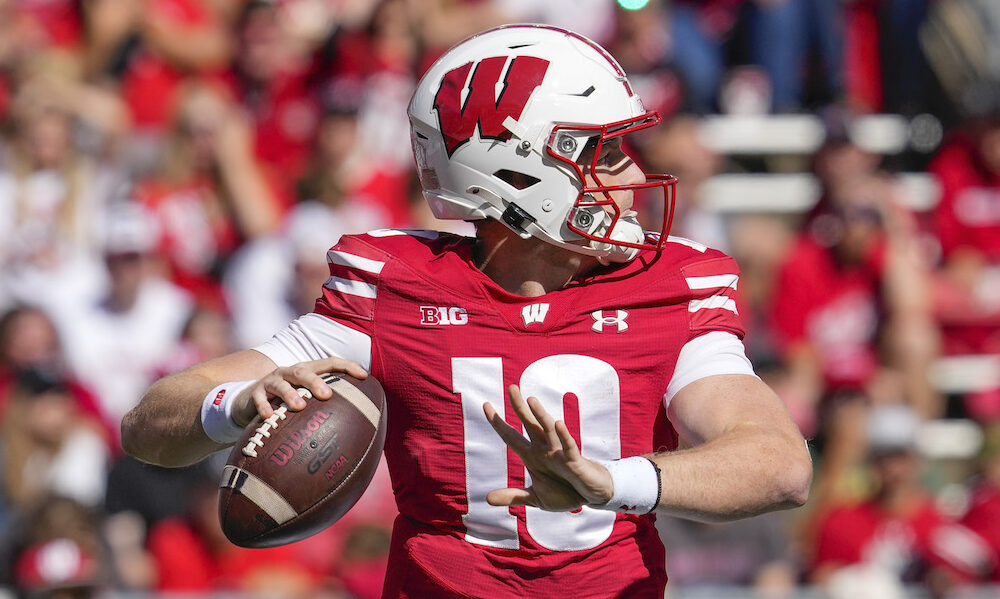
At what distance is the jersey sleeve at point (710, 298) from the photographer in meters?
2.98

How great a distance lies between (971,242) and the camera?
758 centimetres

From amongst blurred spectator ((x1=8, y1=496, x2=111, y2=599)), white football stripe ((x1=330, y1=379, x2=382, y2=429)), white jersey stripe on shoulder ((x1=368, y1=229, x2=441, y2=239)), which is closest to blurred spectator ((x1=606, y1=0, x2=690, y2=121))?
blurred spectator ((x1=8, y1=496, x2=111, y2=599))

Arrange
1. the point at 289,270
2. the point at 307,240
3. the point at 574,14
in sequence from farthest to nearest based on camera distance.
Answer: the point at 574,14
the point at 289,270
the point at 307,240

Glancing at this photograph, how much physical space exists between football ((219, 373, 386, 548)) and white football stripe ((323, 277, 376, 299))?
0.27 metres

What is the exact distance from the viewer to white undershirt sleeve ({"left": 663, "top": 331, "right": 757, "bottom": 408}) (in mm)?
2887

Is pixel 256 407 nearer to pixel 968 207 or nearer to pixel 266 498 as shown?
pixel 266 498

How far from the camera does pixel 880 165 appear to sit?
8.23m

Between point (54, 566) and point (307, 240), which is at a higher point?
point (307, 240)

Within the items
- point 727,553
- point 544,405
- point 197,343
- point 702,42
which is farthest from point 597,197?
point 702,42

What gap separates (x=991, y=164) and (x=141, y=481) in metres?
4.78

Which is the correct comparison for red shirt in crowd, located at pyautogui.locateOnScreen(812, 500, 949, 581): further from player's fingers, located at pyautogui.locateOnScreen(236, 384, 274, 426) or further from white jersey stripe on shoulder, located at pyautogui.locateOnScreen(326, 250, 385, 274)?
player's fingers, located at pyautogui.locateOnScreen(236, 384, 274, 426)

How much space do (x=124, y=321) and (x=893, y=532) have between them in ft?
12.3

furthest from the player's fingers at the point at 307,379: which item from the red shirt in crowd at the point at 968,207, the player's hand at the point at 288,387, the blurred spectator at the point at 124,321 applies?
the red shirt in crowd at the point at 968,207

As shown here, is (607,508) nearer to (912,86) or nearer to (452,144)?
(452,144)
